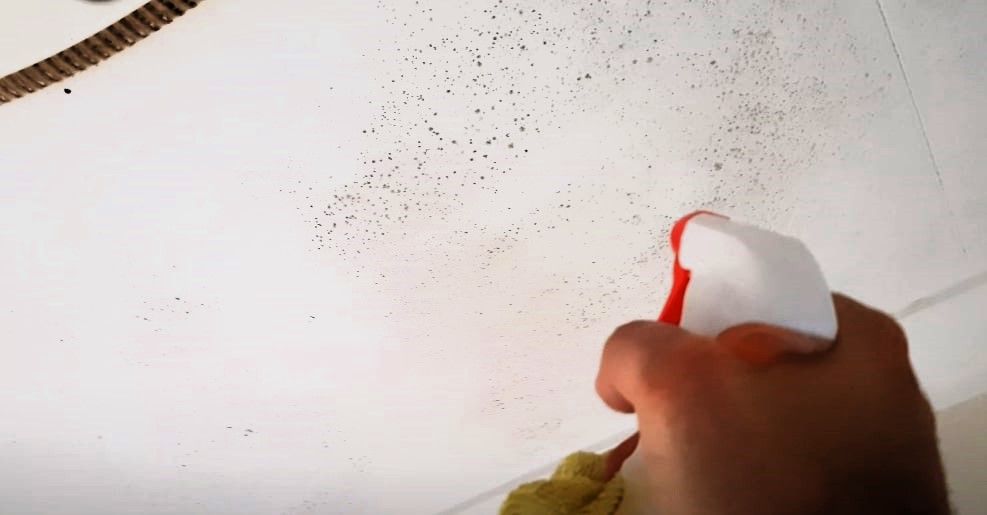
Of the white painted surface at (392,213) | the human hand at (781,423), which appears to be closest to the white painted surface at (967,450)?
the white painted surface at (392,213)

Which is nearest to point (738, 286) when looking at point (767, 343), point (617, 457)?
point (767, 343)

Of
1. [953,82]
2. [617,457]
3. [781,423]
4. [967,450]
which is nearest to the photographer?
[781,423]

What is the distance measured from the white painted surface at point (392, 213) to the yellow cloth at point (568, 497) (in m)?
0.41

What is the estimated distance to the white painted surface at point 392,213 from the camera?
2.59 ft

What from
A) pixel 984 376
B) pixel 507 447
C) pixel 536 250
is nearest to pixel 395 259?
pixel 536 250

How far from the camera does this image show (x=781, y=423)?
503 mm

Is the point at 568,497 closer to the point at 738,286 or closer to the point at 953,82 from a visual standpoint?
the point at 738,286

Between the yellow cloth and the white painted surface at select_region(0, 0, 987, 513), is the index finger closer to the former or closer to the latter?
the yellow cloth

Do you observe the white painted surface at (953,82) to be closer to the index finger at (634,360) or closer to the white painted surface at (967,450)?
the white painted surface at (967,450)

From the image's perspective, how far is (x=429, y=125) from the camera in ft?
2.75

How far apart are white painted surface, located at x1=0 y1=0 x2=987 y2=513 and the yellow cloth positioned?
1.34 ft

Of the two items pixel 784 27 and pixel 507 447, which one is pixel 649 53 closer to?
pixel 784 27

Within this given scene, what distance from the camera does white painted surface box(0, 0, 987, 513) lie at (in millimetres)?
791

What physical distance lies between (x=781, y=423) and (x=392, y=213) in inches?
20.6
